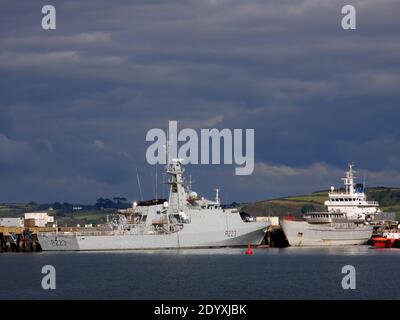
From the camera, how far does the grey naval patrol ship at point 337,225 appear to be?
135750 mm

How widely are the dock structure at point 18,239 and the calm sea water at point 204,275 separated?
16.5 metres

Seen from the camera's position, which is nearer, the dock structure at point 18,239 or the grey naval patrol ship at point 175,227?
the grey naval patrol ship at point 175,227

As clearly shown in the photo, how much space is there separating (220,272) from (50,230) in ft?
194

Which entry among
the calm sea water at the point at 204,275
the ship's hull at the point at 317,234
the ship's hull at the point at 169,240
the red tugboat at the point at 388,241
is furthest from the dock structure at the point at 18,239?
the red tugboat at the point at 388,241

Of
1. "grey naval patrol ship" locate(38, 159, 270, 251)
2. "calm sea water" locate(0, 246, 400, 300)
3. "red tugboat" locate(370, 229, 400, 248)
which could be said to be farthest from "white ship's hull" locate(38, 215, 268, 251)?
"red tugboat" locate(370, 229, 400, 248)

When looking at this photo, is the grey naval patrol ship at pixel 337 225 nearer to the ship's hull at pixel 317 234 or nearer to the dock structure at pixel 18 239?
the ship's hull at pixel 317 234

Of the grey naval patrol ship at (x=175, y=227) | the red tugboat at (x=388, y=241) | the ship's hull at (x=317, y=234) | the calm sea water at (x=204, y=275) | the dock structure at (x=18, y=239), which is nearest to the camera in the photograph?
the calm sea water at (x=204, y=275)

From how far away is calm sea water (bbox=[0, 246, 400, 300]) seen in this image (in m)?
73.1

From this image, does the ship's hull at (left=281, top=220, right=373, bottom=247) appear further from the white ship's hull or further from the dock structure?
the dock structure

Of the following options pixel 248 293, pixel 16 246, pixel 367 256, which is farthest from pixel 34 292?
pixel 16 246

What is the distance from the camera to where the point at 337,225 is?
137m

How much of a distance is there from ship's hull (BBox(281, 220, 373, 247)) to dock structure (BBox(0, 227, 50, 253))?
3443 centimetres

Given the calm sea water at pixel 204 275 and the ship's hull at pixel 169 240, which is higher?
the ship's hull at pixel 169 240
